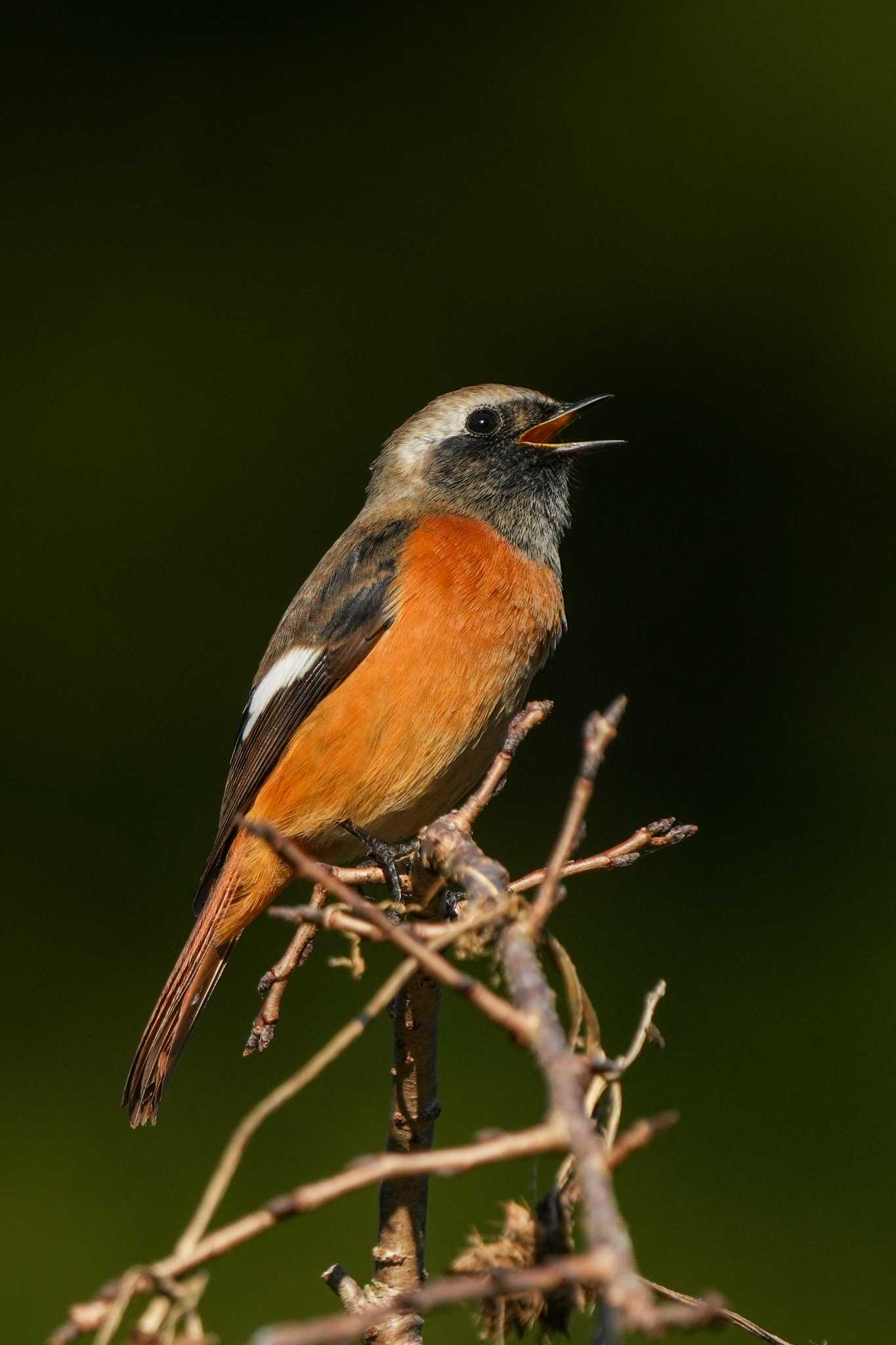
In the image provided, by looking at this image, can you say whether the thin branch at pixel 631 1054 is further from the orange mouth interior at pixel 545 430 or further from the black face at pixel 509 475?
the orange mouth interior at pixel 545 430

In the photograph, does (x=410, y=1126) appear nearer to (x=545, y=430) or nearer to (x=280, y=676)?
(x=280, y=676)

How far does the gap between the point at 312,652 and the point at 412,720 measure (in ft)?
1.21

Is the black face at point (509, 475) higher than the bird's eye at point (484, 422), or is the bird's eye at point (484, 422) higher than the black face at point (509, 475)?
the bird's eye at point (484, 422)

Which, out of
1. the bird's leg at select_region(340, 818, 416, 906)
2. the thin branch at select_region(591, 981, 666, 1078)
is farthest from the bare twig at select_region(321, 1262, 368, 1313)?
the bird's leg at select_region(340, 818, 416, 906)

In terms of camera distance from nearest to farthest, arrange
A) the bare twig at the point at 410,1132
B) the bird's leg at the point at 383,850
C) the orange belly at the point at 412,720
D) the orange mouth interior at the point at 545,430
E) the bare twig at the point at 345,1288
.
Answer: the bare twig at the point at 345,1288
the bare twig at the point at 410,1132
the bird's leg at the point at 383,850
the orange belly at the point at 412,720
the orange mouth interior at the point at 545,430

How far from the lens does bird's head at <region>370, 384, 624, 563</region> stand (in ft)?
11.1

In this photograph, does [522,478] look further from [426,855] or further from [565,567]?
[426,855]

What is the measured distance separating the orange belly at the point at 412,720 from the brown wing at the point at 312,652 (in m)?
0.04

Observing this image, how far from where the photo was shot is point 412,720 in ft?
9.39

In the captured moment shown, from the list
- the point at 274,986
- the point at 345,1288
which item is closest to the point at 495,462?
the point at 274,986

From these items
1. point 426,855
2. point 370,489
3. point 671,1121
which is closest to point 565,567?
point 370,489

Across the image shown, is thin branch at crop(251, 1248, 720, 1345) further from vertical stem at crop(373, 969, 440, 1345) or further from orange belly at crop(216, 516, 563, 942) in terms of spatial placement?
orange belly at crop(216, 516, 563, 942)

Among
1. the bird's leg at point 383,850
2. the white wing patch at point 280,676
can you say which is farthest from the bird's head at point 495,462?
the bird's leg at point 383,850

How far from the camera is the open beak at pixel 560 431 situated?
136 inches
